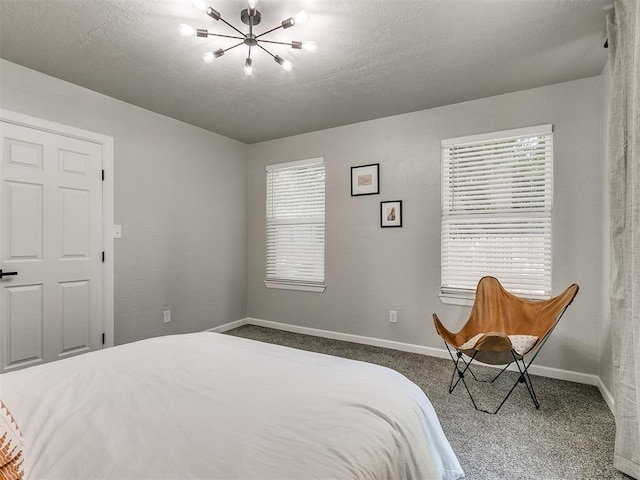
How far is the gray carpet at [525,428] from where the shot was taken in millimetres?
1676

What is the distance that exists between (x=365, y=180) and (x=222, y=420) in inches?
122

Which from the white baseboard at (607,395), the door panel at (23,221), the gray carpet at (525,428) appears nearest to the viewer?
the gray carpet at (525,428)

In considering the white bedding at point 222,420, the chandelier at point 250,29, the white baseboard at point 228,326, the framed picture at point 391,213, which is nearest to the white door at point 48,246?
the white baseboard at point 228,326

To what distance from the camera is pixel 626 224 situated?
1653 mm

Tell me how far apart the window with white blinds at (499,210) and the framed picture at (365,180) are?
0.71 meters

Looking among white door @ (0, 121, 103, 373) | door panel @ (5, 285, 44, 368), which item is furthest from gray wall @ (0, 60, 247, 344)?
door panel @ (5, 285, 44, 368)

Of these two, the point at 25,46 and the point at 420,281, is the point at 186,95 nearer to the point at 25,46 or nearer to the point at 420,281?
the point at 25,46

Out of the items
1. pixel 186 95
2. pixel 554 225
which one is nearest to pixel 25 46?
pixel 186 95

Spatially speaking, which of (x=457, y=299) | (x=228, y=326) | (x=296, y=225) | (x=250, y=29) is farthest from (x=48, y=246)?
(x=457, y=299)

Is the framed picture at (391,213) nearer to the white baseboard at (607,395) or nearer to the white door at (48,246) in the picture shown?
the white baseboard at (607,395)

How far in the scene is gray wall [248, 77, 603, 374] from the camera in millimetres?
2715

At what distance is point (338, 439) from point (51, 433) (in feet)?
2.66

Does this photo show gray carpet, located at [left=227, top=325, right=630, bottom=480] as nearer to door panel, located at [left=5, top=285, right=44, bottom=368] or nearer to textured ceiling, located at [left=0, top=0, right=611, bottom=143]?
textured ceiling, located at [left=0, top=0, right=611, bottom=143]

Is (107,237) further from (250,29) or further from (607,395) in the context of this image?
(607,395)
